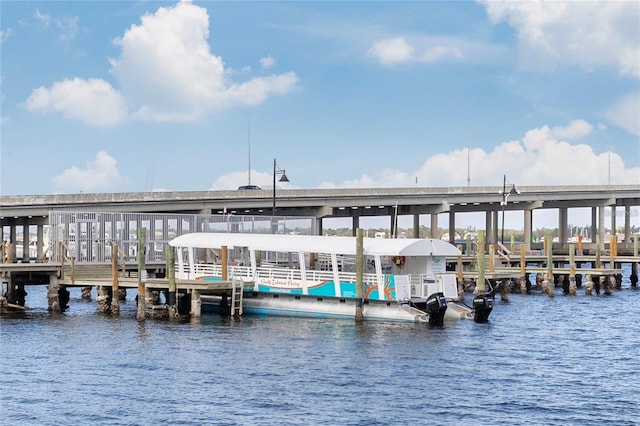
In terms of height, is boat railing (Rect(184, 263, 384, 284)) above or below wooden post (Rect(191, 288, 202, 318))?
above

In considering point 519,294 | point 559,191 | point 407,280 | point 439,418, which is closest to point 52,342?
point 407,280

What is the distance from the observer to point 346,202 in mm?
113875

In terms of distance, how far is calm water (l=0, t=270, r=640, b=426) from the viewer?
32.2 m

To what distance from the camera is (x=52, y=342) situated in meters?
47.0

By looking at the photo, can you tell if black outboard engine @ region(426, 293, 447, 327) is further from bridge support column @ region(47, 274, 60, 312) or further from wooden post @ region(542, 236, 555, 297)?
wooden post @ region(542, 236, 555, 297)

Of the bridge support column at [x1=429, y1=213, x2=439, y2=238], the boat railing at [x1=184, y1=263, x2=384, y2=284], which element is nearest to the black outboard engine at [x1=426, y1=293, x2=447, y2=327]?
the boat railing at [x1=184, y1=263, x2=384, y2=284]

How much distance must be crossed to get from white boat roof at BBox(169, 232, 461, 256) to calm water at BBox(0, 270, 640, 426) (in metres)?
3.95

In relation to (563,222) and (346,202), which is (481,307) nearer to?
(346,202)

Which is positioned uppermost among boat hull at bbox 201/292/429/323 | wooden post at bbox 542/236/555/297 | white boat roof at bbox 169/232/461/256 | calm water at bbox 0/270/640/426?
white boat roof at bbox 169/232/461/256

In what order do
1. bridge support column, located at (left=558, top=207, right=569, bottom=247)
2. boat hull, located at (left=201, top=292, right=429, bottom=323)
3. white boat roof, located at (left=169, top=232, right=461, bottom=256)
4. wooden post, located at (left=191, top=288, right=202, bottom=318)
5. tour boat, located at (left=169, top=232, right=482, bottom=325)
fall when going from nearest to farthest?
boat hull, located at (left=201, top=292, right=429, bottom=323), tour boat, located at (left=169, top=232, right=482, bottom=325), white boat roof, located at (left=169, top=232, right=461, bottom=256), wooden post, located at (left=191, top=288, right=202, bottom=318), bridge support column, located at (left=558, top=207, right=569, bottom=247)

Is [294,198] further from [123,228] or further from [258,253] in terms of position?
[258,253]

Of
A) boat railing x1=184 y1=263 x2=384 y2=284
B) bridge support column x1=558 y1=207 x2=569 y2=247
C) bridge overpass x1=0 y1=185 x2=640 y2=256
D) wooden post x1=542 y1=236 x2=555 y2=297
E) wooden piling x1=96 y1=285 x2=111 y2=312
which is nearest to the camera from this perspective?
boat railing x1=184 y1=263 x2=384 y2=284

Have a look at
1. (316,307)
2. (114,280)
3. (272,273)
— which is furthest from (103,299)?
(316,307)

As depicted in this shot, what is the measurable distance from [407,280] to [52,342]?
17725 millimetres
